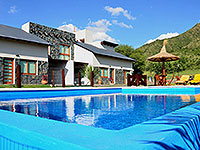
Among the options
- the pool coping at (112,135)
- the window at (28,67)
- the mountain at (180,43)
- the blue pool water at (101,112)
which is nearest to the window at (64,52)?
the window at (28,67)

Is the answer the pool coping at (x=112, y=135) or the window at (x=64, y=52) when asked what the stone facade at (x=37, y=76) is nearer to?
the window at (x=64, y=52)

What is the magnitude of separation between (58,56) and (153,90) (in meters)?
10.1

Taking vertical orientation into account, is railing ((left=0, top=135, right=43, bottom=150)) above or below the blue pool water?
above

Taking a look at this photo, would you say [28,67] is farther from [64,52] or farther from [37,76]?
[64,52]

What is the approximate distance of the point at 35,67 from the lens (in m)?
14.7

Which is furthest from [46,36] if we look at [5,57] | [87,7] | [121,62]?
[121,62]

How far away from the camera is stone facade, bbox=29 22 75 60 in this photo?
15.6 m

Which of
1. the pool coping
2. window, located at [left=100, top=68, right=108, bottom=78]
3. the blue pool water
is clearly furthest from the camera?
window, located at [left=100, top=68, right=108, bottom=78]

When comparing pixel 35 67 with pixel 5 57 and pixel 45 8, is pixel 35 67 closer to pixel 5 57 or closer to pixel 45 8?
pixel 5 57

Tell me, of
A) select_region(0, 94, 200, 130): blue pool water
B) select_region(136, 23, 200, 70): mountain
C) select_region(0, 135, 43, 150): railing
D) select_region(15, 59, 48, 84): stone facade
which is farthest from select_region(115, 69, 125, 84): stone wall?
select_region(136, 23, 200, 70): mountain

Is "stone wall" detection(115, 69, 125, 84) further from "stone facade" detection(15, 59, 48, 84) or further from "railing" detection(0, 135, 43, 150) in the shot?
"railing" detection(0, 135, 43, 150)

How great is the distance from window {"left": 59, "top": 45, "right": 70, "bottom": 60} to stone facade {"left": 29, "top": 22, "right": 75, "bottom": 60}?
0.33 metres

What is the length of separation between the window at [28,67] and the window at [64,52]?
324cm

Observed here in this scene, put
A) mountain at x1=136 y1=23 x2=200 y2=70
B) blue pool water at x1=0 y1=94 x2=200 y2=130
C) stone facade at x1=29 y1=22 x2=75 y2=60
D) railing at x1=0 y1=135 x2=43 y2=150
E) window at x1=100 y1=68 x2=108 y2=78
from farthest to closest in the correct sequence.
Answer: mountain at x1=136 y1=23 x2=200 y2=70 → window at x1=100 y1=68 x2=108 y2=78 → stone facade at x1=29 y1=22 x2=75 y2=60 → blue pool water at x1=0 y1=94 x2=200 y2=130 → railing at x1=0 y1=135 x2=43 y2=150
